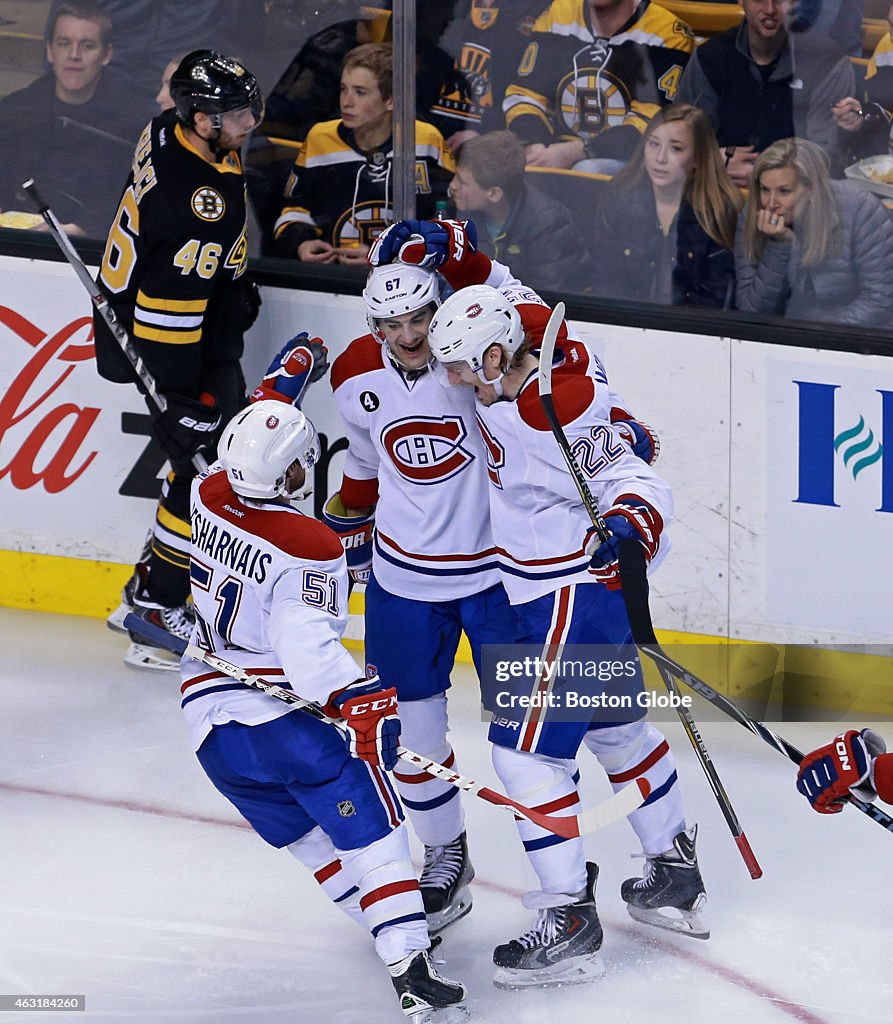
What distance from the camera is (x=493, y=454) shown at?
316 cm

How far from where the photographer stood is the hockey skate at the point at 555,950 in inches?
124

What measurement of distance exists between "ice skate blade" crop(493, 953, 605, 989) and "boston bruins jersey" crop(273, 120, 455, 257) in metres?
2.23

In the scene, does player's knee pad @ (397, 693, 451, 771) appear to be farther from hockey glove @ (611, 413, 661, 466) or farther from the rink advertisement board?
the rink advertisement board

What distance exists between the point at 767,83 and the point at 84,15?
1895 millimetres

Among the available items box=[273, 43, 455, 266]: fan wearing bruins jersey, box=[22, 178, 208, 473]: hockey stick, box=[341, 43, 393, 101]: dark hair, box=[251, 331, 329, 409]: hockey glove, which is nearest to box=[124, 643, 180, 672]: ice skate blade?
box=[22, 178, 208, 473]: hockey stick

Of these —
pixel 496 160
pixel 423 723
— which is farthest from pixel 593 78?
pixel 423 723

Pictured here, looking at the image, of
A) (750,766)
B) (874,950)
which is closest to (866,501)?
(750,766)

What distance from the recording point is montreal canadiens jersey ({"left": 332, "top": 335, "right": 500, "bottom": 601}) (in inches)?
129

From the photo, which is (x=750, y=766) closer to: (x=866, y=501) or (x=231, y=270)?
(x=866, y=501)

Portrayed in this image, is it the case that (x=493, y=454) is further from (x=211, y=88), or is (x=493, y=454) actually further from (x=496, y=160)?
(x=496, y=160)

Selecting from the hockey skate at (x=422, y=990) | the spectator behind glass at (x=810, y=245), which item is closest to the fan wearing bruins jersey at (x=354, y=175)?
the spectator behind glass at (x=810, y=245)

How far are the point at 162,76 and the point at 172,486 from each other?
116 centimetres

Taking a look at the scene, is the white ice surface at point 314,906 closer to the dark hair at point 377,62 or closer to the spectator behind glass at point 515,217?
the spectator behind glass at point 515,217

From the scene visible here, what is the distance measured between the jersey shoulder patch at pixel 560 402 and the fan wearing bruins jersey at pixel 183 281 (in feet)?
5.23
